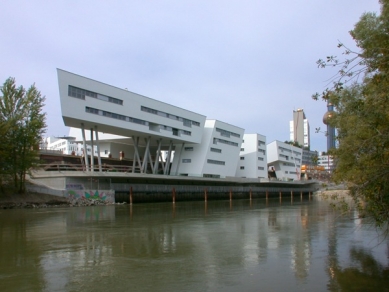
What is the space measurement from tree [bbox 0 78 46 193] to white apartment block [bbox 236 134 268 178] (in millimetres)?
52970

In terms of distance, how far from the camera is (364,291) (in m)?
8.70

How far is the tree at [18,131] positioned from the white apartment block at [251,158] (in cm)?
5297

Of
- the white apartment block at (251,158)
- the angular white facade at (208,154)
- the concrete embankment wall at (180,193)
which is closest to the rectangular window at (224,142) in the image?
the angular white facade at (208,154)

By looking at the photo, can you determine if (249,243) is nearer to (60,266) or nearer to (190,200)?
(60,266)

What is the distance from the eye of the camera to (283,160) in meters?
106

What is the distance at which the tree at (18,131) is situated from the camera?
41.6 meters

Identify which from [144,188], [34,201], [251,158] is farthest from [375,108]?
[251,158]

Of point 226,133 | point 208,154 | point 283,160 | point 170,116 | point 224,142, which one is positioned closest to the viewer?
point 170,116

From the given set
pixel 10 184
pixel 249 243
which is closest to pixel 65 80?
pixel 10 184

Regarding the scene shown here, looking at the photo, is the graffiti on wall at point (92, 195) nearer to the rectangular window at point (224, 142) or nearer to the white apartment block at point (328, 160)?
the rectangular window at point (224, 142)

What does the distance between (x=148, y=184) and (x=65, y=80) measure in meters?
21.0

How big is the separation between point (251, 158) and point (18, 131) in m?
56.6

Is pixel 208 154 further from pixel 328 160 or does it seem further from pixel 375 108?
pixel 375 108

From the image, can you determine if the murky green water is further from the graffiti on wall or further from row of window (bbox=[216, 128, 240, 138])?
row of window (bbox=[216, 128, 240, 138])
